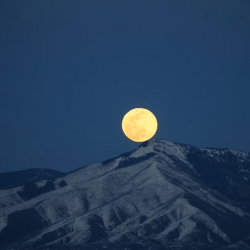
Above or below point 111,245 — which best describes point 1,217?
above

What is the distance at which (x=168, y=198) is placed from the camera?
19925cm

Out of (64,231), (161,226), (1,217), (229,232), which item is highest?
(1,217)

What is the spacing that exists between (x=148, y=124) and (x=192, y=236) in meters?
40.9

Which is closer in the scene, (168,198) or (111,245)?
(111,245)

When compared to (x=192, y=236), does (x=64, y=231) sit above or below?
above

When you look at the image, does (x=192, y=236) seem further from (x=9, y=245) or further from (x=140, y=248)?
(x=9, y=245)

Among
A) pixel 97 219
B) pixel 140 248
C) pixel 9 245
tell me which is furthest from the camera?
pixel 97 219

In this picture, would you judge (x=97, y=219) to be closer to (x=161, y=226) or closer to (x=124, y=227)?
(x=124, y=227)

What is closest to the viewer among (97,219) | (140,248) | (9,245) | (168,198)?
(140,248)

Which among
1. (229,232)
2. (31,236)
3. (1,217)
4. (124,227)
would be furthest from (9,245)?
(229,232)

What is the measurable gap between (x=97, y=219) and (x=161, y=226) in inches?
948

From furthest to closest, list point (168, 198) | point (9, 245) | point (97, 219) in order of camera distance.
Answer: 1. point (168, 198)
2. point (97, 219)
3. point (9, 245)

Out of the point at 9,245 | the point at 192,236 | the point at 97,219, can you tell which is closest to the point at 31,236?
the point at 9,245

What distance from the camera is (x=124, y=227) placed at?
179125 mm
